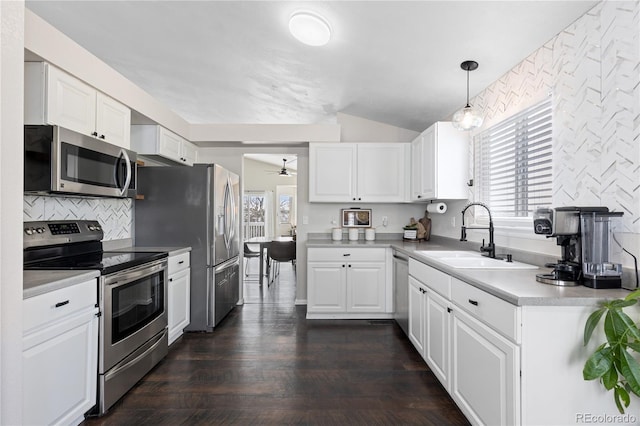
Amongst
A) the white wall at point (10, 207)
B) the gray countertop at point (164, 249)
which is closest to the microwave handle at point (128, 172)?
the gray countertop at point (164, 249)

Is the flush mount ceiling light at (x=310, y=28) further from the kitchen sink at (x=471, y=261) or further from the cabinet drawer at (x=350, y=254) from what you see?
the cabinet drawer at (x=350, y=254)

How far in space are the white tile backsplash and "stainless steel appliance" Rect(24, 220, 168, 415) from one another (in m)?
0.11

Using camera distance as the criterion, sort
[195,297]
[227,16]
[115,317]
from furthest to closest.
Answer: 1. [195,297]
2. [227,16]
3. [115,317]


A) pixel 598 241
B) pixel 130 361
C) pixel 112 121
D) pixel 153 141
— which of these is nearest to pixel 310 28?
pixel 112 121

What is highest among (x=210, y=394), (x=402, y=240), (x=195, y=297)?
(x=402, y=240)

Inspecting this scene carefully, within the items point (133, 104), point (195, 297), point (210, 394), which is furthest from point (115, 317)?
point (133, 104)

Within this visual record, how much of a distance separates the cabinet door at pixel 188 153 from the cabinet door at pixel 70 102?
58.1 inches

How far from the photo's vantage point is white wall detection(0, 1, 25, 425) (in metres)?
0.94

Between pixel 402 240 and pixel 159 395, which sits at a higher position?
pixel 402 240

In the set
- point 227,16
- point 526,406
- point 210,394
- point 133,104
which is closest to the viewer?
point 526,406

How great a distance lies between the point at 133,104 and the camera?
8.75ft

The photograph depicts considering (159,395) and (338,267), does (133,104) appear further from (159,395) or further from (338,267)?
(338,267)

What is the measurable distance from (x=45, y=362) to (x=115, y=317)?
1.53 feet

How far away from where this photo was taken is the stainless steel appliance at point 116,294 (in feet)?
6.09
